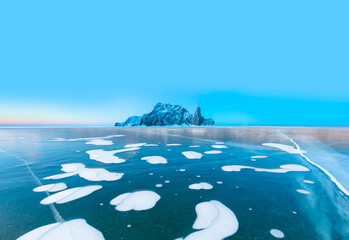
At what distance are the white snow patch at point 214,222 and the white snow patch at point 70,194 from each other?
2551mm

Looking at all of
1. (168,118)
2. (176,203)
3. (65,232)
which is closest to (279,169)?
(176,203)

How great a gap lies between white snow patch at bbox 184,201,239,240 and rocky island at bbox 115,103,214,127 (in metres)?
160

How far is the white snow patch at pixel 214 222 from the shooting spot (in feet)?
6.72

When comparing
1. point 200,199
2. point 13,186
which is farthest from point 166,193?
point 13,186

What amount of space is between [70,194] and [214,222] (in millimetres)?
3142

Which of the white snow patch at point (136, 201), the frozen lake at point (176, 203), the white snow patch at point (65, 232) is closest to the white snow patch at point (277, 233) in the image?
the frozen lake at point (176, 203)

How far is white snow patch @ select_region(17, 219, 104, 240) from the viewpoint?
198 cm

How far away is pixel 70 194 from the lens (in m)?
3.26

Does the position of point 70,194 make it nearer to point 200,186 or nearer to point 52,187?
point 52,187

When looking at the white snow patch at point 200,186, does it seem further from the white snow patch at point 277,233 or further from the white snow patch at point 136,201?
the white snow patch at point 277,233

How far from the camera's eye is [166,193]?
10.8ft

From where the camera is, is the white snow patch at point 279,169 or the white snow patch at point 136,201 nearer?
the white snow patch at point 136,201

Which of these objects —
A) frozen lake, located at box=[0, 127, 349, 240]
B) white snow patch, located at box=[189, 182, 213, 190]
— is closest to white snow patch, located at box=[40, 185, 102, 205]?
frozen lake, located at box=[0, 127, 349, 240]

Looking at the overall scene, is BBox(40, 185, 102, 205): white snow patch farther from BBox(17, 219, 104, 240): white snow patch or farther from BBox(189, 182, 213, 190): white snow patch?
BBox(189, 182, 213, 190): white snow patch
